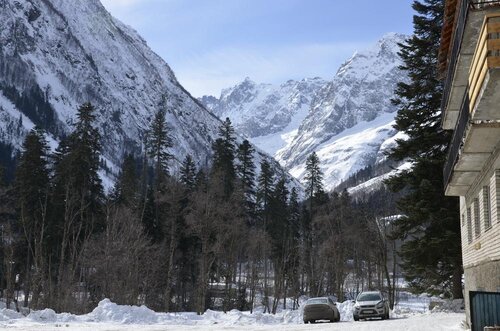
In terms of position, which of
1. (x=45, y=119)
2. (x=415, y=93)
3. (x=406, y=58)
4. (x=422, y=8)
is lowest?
(x=415, y=93)

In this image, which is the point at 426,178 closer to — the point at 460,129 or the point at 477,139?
the point at 460,129

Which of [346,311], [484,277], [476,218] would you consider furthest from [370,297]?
[484,277]

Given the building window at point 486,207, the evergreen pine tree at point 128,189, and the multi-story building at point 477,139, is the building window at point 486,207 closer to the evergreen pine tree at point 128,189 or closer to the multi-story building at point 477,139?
the multi-story building at point 477,139

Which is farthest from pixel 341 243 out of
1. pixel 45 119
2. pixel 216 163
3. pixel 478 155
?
pixel 45 119

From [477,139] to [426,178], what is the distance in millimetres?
17375

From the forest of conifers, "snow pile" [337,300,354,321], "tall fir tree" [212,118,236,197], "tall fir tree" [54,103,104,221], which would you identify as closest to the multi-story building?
"snow pile" [337,300,354,321]

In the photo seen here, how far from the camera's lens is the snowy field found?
78.8 feet

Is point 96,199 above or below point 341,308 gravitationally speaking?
above

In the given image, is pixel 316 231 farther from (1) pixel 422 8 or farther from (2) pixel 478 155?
(2) pixel 478 155

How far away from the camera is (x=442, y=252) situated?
103 ft

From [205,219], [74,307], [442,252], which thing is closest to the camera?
[442,252]

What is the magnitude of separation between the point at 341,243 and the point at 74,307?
3191cm

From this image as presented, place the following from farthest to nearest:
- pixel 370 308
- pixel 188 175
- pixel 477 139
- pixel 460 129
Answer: pixel 188 175, pixel 370 308, pixel 460 129, pixel 477 139

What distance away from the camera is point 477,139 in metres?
15.6
